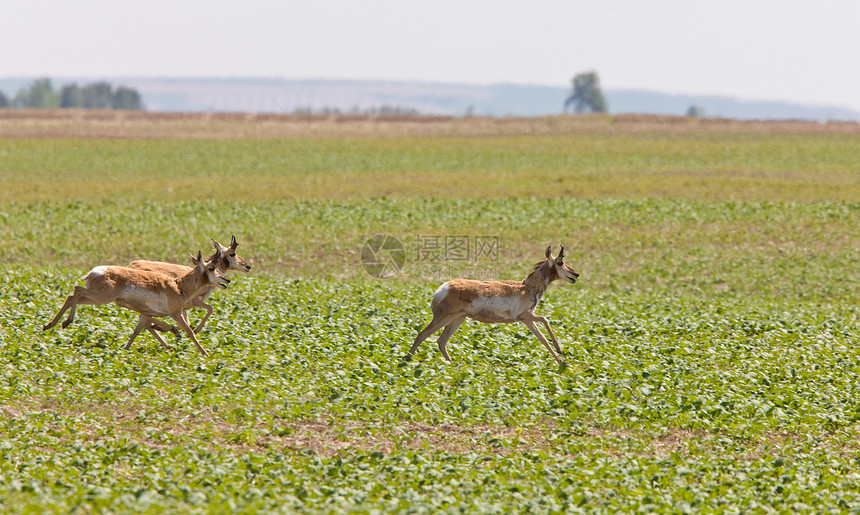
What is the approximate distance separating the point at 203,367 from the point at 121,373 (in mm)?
1552

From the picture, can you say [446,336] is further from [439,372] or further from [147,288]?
[147,288]

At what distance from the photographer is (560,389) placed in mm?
16969

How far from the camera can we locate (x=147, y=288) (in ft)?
54.8

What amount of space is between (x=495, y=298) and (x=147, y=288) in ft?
22.4

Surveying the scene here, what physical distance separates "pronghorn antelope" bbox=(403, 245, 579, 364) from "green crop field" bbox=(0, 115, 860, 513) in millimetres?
1310

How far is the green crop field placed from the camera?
12.4m

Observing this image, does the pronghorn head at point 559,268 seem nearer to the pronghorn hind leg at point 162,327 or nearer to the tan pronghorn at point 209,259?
the tan pronghorn at point 209,259

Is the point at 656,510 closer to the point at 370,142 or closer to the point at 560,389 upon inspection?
the point at 560,389

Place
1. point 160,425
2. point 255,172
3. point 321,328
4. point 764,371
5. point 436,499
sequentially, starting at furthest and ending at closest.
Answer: point 255,172
point 321,328
point 764,371
point 160,425
point 436,499

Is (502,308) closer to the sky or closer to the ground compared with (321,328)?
closer to the sky

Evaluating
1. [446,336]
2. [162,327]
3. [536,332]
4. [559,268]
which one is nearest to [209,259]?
[162,327]

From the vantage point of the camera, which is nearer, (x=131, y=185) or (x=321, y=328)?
(x=321, y=328)

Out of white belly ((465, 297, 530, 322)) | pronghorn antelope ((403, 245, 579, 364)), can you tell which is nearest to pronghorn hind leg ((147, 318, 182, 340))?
pronghorn antelope ((403, 245, 579, 364))

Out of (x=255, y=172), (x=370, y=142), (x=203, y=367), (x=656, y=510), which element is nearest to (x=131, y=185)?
(x=255, y=172)
